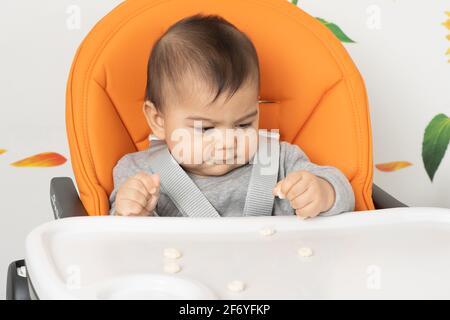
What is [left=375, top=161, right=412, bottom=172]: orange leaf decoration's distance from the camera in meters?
1.82

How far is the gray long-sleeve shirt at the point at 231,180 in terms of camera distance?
43.8 inches

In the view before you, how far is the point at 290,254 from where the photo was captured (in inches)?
35.6

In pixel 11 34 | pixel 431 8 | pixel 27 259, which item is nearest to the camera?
pixel 27 259

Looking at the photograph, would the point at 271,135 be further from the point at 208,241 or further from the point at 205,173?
the point at 208,241

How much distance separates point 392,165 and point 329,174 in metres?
0.76

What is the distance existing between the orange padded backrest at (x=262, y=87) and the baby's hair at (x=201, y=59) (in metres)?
0.06

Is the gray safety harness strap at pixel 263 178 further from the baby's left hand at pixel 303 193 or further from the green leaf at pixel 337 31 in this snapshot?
the green leaf at pixel 337 31

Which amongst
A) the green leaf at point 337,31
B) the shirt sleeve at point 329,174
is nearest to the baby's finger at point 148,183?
the shirt sleeve at point 329,174

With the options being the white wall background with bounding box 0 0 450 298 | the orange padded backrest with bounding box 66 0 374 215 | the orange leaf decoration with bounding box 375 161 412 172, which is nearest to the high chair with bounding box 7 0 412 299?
the orange padded backrest with bounding box 66 0 374 215

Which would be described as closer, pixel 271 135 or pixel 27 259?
pixel 27 259

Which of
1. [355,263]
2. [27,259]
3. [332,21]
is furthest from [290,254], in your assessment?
[332,21]

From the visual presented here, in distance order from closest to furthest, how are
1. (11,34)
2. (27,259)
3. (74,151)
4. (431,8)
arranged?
(27,259) < (74,151) < (11,34) < (431,8)

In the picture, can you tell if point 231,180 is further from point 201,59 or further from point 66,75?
point 66,75

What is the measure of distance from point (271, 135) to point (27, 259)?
49cm
